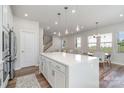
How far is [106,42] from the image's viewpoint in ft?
25.0

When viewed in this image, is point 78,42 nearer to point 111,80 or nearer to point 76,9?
point 76,9

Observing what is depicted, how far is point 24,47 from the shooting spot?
231 inches

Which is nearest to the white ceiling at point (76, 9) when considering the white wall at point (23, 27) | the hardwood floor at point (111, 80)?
the white wall at point (23, 27)

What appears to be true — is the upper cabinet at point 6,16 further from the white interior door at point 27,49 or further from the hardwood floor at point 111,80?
the hardwood floor at point 111,80

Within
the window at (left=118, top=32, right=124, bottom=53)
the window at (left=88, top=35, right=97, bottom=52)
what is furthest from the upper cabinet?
the window at (left=88, top=35, right=97, bottom=52)

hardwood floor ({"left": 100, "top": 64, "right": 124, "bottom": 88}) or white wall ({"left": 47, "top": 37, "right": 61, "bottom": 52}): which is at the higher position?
white wall ({"left": 47, "top": 37, "right": 61, "bottom": 52})

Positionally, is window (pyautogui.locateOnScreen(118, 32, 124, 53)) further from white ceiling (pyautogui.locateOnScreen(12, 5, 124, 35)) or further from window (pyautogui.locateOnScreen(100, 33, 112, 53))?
white ceiling (pyautogui.locateOnScreen(12, 5, 124, 35))

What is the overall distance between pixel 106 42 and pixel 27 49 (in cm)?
518

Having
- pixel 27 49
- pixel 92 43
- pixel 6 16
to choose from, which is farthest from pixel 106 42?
pixel 6 16

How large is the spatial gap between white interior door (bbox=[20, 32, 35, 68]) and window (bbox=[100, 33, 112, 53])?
15.7 ft

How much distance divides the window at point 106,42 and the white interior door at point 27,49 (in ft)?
15.7

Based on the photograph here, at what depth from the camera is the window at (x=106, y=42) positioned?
7.33 m

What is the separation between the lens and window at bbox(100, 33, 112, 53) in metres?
7.33
